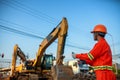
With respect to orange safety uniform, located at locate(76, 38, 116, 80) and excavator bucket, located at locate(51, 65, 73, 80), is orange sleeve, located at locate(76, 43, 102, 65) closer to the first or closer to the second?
orange safety uniform, located at locate(76, 38, 116, 80)

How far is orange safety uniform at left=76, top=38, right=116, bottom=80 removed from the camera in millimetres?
5488

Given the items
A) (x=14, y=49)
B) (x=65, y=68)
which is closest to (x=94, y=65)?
(x=65, y=68)

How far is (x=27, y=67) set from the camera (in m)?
21.0

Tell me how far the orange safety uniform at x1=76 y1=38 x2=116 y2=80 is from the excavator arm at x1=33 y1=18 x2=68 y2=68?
23.2 feet

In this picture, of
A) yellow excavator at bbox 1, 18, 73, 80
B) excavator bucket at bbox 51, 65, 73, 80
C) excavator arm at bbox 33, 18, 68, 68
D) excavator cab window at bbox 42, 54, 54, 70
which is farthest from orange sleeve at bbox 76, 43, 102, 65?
excavator cab window at bbox 42, 54, 54, 70

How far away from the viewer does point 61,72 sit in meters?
11.2

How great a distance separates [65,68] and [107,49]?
633 cm

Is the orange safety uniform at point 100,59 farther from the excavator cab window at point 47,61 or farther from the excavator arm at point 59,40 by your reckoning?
the excavator cab window at point 47,61

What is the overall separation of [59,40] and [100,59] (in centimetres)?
931

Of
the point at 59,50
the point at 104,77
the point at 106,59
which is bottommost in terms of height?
the point at 104,77

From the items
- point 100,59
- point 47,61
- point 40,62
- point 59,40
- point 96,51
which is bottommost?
point 100,59

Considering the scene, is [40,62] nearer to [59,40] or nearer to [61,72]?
[59,40]

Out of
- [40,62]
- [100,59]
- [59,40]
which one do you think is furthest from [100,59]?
[40,62]

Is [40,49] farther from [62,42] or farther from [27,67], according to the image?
[62,42]
